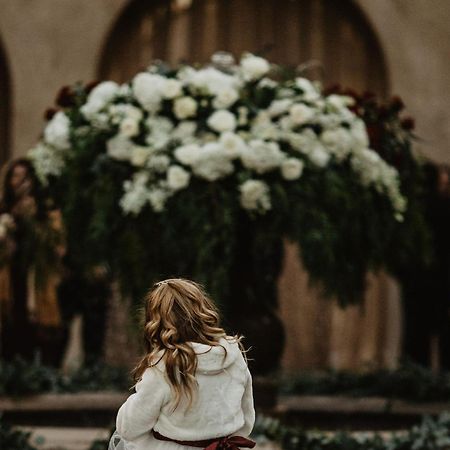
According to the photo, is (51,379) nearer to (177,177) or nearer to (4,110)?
(177,177)

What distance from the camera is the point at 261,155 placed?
6.21 metres

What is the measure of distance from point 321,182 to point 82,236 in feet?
3.95

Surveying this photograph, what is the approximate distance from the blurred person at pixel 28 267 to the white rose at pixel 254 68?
4.05ft

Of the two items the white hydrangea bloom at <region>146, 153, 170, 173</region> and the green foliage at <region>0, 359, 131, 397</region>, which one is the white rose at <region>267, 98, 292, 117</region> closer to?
the white hydrangea bloom at <region>146, 153, 170, 173</region>

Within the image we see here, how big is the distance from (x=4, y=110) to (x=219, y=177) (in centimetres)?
625

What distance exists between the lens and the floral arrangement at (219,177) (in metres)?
6.21

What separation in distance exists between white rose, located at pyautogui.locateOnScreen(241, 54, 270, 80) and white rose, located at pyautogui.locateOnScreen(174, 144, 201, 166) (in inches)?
21.6

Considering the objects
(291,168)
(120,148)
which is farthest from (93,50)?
(291,168)

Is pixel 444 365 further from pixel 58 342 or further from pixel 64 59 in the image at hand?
pixel 64 59

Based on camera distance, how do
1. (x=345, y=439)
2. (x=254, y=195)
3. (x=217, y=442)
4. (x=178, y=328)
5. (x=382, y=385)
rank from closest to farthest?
(x=178, y=328)
(x=217, y=442)
(x=345, y=439)
(x=254, y=195)
(x=382, y=385)

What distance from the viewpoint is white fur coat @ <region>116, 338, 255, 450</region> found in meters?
3.61

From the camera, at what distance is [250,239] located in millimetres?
6453

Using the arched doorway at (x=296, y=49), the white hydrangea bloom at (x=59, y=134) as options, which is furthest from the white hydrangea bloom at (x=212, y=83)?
the arched doorway at (x=296, y=49)

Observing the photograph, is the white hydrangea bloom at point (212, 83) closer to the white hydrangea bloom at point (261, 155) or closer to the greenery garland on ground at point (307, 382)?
the white hydrangea bloom at point (261, 155)
